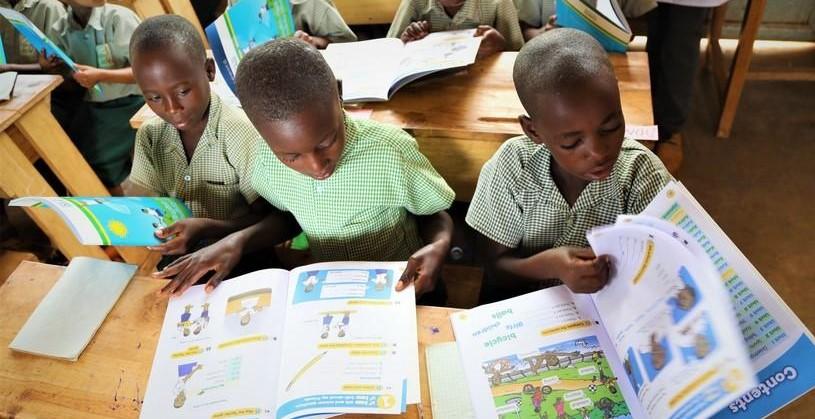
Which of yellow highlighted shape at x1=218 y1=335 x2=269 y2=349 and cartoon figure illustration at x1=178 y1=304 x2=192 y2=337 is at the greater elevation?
yellow highlighted shape at x1=218 y1=335 x2=269 y2=349

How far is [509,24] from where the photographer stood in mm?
1877

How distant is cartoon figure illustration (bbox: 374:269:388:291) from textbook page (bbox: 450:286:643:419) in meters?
0.13

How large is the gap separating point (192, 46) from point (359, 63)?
540 millimetres

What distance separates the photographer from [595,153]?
90cm

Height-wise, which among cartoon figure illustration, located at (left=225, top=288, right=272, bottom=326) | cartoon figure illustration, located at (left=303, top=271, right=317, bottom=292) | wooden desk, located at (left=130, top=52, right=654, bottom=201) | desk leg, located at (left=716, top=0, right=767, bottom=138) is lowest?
desk leg, located at (left=716, top=0, right=767, bottom=138)

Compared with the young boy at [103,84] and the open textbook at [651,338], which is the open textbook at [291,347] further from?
the young boy at [103,84]

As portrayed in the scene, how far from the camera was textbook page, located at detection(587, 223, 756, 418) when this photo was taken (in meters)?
0.54

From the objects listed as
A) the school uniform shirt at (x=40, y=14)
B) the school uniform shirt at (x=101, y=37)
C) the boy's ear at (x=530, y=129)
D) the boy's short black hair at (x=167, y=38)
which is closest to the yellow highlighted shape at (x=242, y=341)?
the boy's ear at (x=530, y=129)

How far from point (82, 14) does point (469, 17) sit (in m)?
1.47

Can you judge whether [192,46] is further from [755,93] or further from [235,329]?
[755,93]

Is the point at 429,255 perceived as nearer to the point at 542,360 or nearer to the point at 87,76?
the point at 542,360

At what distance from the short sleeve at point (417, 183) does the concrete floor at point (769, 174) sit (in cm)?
121

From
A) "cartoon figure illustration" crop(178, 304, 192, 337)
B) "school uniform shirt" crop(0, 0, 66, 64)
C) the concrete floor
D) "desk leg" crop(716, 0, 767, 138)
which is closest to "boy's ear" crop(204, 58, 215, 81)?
"cartoon figure illustration" crop(178, 304, 192, 337)

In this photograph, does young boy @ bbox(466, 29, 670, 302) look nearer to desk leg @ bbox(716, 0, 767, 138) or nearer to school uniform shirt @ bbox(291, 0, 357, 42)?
school uniform shirt @ bbox(291, 0, 357, 42)
